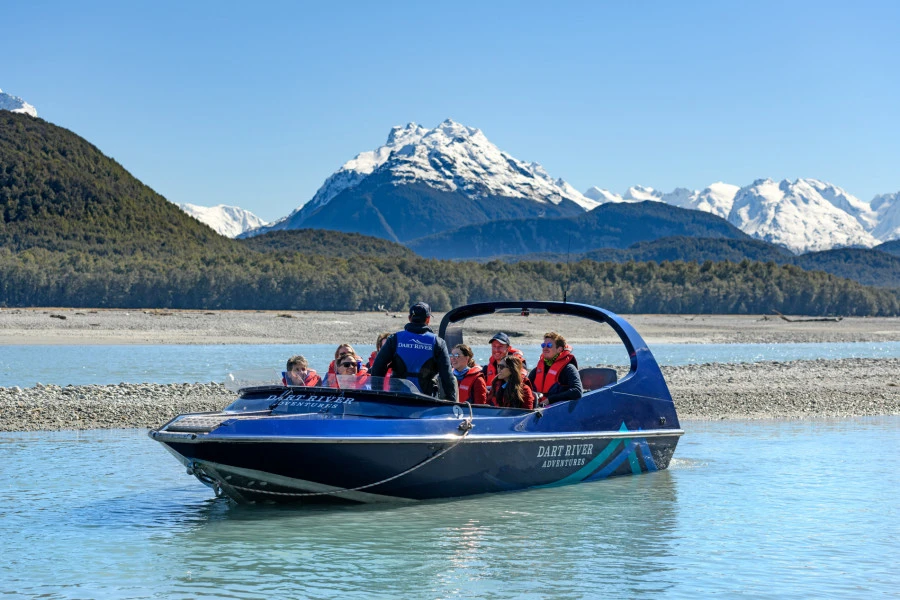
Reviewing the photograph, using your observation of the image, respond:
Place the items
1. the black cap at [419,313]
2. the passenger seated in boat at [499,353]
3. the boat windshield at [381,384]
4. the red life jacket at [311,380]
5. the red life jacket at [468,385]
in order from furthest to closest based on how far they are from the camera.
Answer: the passenger seated in boat at [499,353], the red life jacket at [468,385], the red life jacket at [311,380], the black cap at [419,313], the boat windshield at [381,384]

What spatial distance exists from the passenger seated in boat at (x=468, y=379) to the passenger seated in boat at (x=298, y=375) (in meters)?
1.53

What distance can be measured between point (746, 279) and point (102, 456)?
138545 millimetres

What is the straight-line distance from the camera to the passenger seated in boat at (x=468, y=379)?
41.9 ft

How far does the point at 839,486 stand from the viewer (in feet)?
45.5

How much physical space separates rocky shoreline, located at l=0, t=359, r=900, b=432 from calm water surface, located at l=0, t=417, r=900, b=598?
3750 mm

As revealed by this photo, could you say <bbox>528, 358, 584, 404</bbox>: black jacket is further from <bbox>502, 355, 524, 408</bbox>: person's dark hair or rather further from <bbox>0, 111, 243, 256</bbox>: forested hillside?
<bbox>0, 111, 243, 256</bbox>: forested hillside

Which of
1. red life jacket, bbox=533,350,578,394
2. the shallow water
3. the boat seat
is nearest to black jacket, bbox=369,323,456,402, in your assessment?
red life jacket, bbox=533,350,578,394

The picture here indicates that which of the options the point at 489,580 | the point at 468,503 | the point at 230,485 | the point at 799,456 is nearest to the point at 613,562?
the point at 489,580

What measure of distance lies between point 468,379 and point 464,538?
2.41 m

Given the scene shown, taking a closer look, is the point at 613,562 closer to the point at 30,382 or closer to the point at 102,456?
the point at 102,456

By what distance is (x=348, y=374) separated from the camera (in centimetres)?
1237

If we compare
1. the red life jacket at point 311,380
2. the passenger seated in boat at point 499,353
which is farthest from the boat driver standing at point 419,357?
the passenger seated in boat at point 499,353

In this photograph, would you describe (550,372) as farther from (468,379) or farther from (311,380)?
(311,380)

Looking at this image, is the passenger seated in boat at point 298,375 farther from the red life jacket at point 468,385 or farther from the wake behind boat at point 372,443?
the red life jacket at point 468,385
